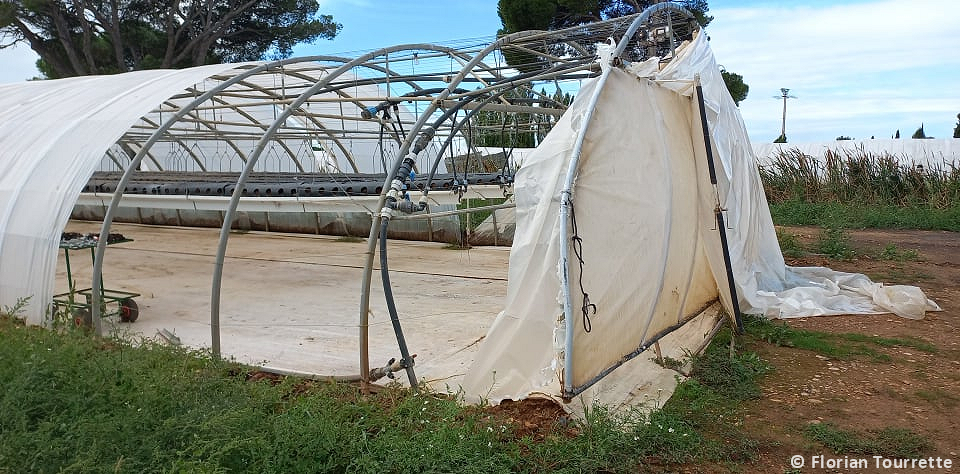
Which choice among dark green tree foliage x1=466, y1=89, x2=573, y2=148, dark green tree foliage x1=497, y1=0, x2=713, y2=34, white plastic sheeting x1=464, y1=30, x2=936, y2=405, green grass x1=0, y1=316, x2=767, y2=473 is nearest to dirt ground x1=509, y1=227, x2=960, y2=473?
green grass x1=0, y1=316, x2=767, y2=473

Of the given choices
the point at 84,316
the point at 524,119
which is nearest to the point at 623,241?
the point at 84,316

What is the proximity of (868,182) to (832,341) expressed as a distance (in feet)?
38.6

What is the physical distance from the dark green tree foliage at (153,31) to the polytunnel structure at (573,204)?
11113 millimetres

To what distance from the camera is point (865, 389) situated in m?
4.94

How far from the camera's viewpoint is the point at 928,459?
3.83 meters

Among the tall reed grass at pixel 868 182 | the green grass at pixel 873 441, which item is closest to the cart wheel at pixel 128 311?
the green grass at pixel 873 441

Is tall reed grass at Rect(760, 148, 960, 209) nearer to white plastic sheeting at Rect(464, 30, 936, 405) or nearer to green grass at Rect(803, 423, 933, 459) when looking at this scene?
white plastic sheeting at Rect(464, 30, 936, 405)

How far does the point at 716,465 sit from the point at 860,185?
1471cm

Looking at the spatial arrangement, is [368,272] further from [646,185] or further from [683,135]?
[683,135]

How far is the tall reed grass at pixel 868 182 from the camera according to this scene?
15.5 metres

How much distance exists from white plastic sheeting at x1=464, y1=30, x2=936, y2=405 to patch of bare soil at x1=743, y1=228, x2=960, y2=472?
2.49ft

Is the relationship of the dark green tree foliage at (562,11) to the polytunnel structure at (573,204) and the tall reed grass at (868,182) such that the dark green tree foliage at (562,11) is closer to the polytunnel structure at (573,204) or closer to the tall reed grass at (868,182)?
the tall reed grass at (868,182)

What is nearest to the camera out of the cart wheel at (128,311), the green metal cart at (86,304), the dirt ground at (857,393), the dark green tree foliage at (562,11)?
the dirt ground at (857,393)

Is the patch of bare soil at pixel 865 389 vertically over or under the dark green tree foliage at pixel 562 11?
under
